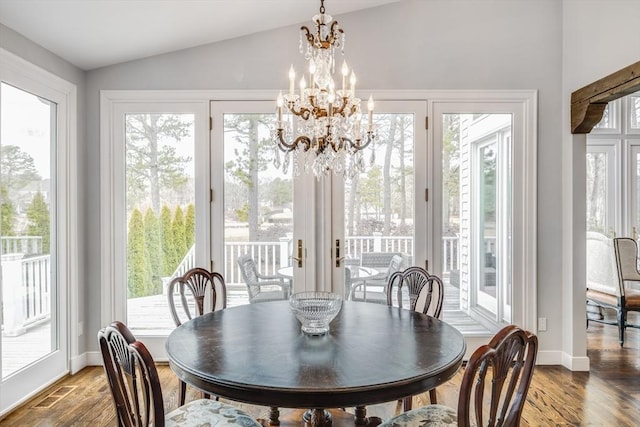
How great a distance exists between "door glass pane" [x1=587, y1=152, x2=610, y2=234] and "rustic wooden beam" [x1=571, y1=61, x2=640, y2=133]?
7.58 feet

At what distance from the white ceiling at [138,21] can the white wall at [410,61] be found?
121 millimetres

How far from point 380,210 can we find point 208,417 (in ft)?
7.34

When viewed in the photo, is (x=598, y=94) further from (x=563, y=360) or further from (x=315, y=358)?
(x=315, y=358)

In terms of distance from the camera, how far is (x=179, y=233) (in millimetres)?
3494

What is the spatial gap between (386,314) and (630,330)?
3.97 metres

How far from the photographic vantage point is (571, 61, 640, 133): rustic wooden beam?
2.73 meters

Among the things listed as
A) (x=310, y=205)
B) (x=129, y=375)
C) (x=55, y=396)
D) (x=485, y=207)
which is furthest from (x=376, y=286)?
(x=55, y=396)

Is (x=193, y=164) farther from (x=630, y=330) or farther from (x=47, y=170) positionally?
(x=630, y=330)

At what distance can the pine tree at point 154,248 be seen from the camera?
3.50 metres

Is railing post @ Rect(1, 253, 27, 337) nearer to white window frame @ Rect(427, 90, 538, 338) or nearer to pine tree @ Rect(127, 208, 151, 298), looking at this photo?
pine tree @ Rect(127, 208, 151, 298)

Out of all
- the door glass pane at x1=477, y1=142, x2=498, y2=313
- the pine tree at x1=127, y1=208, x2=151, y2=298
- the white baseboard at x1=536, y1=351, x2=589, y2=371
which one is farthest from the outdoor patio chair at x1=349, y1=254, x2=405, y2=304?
the pine tree at x1=127, y1=208, x2=151, y2=298

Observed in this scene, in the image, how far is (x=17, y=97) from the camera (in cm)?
279

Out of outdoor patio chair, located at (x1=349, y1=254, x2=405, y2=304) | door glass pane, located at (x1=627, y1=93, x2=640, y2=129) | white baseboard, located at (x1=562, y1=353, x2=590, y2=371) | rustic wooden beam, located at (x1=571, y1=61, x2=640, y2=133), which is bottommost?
white baseboard, located at (x1=562, y1=353, x2=590, y2=371)

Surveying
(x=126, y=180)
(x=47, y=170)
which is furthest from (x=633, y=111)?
(x=47, y=170)
